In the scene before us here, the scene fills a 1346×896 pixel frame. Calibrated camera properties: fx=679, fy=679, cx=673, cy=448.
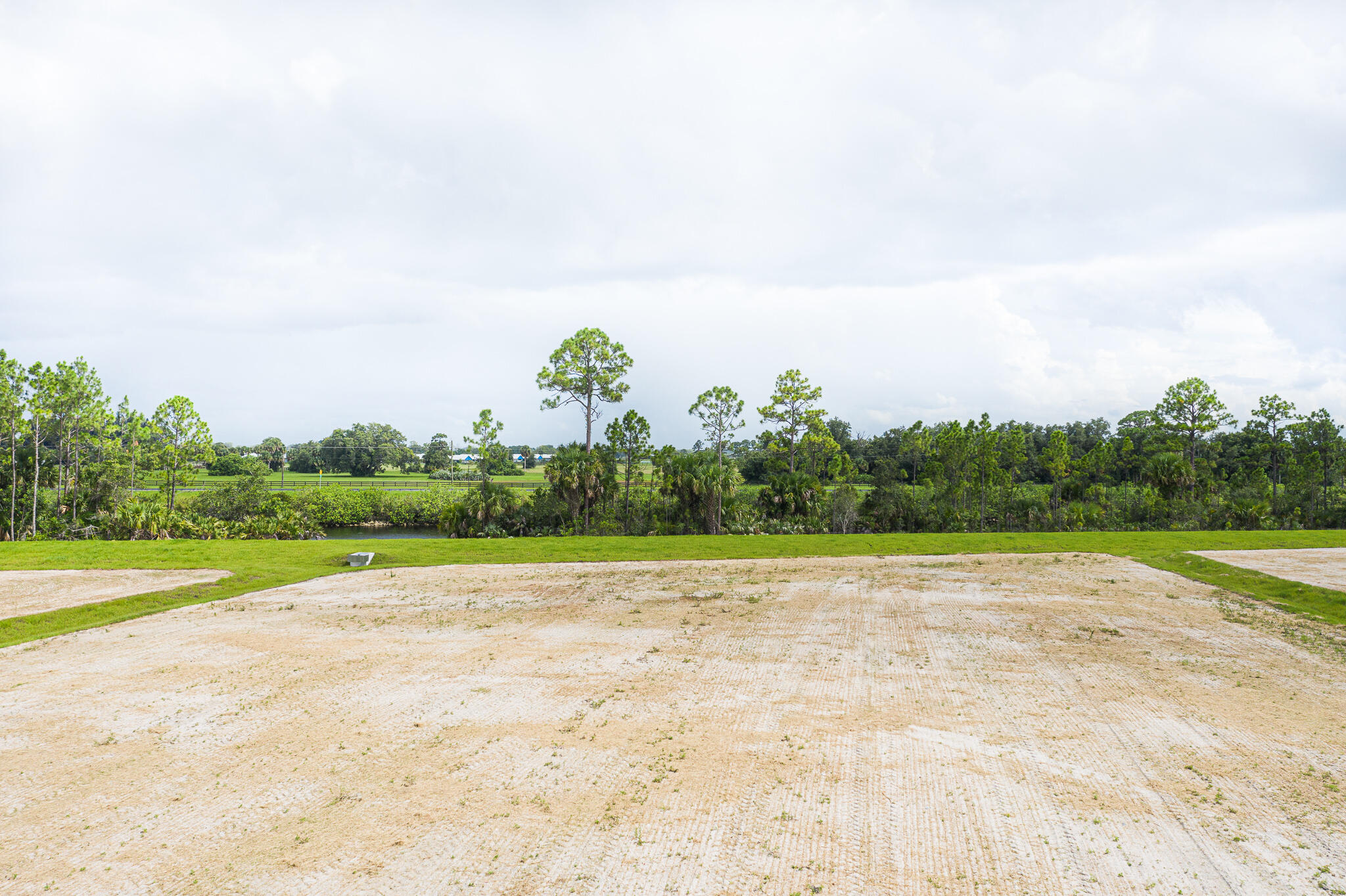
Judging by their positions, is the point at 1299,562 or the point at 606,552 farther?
the point at 606,552

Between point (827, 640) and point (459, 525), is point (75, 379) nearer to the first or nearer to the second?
point (459, 525)

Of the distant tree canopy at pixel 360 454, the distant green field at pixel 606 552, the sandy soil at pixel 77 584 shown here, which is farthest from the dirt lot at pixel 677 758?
the distant tree canopy at pixel 360 454

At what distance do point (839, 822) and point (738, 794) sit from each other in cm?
71

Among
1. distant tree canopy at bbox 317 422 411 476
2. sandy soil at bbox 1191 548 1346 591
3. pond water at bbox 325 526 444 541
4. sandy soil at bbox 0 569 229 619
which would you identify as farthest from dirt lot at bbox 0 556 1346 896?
distant tree canopy at bbox 317 422 411 476

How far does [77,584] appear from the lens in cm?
1311

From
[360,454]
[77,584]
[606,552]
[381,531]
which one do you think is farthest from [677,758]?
[360,454]

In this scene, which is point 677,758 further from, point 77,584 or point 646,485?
point 646,485

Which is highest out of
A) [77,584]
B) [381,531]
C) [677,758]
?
[77,584]

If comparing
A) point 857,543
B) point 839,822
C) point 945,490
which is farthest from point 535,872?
point 945,490

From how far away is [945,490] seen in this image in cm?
2761

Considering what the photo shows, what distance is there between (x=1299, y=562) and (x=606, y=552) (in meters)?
16.6

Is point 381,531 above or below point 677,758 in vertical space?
below

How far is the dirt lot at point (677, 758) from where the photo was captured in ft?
13.0

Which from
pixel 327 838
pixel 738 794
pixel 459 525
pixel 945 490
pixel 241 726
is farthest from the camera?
pixel 945 490
